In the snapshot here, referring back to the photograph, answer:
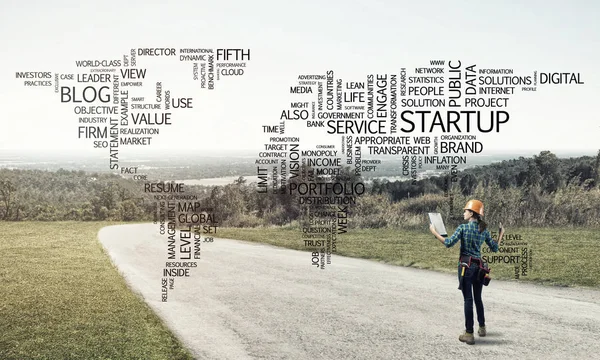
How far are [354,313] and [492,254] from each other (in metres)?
7.97

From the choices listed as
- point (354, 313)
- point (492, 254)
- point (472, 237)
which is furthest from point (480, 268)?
point (492, 254)

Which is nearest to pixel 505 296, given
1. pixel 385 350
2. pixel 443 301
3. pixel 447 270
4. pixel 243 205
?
pixel 443 301

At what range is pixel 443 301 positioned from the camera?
1202 centimetres

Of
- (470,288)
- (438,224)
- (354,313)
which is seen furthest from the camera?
(354,313)

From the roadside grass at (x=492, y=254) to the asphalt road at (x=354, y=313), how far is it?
3.06ft

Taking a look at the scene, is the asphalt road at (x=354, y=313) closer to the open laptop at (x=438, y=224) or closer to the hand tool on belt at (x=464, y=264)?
the hand tool on belt at (x=464, y=264)

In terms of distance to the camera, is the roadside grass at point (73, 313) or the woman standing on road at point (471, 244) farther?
the roadside grass at point (73, 313)

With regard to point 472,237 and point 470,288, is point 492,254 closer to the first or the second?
point 470,288

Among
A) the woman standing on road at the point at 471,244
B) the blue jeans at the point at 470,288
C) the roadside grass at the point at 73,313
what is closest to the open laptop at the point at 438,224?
the woman standing on road at the point at 471,244

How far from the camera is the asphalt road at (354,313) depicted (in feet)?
29.7

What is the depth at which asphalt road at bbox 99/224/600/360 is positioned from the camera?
905 cm

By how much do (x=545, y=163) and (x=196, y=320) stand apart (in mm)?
26985

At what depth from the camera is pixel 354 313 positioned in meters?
11.2

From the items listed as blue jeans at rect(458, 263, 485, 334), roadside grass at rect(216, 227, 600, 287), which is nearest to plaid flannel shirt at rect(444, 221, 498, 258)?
blue jeans at rect(458, 263, 485, 334)
